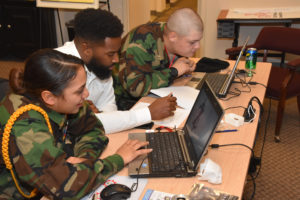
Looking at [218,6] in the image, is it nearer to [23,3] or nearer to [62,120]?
[23,3]

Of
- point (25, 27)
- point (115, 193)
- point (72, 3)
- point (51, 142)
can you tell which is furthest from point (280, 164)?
point (25, 27)

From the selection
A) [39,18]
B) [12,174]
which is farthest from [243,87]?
[39,18]

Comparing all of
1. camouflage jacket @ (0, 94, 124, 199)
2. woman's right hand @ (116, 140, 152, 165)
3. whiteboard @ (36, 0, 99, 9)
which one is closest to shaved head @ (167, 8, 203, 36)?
woman's right hand @ (116, 140, 152, 165)

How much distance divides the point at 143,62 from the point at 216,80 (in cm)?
48

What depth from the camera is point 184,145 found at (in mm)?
1205

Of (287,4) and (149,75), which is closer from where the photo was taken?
(149,75)

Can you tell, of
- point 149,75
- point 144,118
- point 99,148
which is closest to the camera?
point 99,148

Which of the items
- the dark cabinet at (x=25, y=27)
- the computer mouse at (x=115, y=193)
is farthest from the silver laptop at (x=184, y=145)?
the dark cabinet at (x=25, y=27)

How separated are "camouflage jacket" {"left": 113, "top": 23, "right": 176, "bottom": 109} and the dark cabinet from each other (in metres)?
2.66

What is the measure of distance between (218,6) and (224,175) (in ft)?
10.4

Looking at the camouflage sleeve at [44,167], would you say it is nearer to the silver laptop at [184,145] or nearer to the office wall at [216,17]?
the silver laptop at [184,145]

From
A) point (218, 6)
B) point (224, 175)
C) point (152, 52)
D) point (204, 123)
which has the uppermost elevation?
point (218, 6)

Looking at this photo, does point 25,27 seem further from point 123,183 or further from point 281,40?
point 123,183

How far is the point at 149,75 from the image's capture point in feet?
5.88
